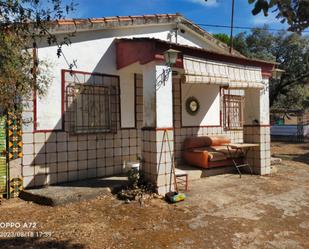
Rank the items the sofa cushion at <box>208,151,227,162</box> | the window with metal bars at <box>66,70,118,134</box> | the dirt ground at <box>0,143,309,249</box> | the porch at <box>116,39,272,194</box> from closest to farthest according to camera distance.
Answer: the dirt ground at <box>0,143,309,249</box>, the porch at <box>116,39,272,194</box>, the window with metal bars at <box>66,70,118,134</box>, the sofa cushion at <box>208,151,227,162</box>

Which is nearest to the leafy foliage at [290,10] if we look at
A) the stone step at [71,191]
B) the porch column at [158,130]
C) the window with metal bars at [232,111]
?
the porch column at [158,130]

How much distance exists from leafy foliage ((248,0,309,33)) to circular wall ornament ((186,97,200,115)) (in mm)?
7632

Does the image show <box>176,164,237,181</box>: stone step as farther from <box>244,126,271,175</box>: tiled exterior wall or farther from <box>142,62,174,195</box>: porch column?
<box>142,62,174,195</box>: porch column

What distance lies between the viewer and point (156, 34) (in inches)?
371

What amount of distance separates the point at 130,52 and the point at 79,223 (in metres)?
4.29

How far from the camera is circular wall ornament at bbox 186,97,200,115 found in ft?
32.5

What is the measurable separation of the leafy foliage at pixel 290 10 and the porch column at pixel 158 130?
4475 mm

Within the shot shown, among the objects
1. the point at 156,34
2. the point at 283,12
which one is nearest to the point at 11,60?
the point at 283,12

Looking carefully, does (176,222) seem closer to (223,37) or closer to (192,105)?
(192,105)

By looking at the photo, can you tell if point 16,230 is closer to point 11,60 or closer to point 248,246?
point 11,60

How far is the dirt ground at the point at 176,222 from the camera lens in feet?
14.5

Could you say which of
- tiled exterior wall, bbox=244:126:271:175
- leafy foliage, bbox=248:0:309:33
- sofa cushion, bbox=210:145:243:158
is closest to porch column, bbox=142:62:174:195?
sofa cushion, bbox=210:145:243:158

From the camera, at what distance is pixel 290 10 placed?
219 cm

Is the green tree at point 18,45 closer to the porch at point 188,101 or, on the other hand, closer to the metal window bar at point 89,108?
the metal window bar at point 89,108
